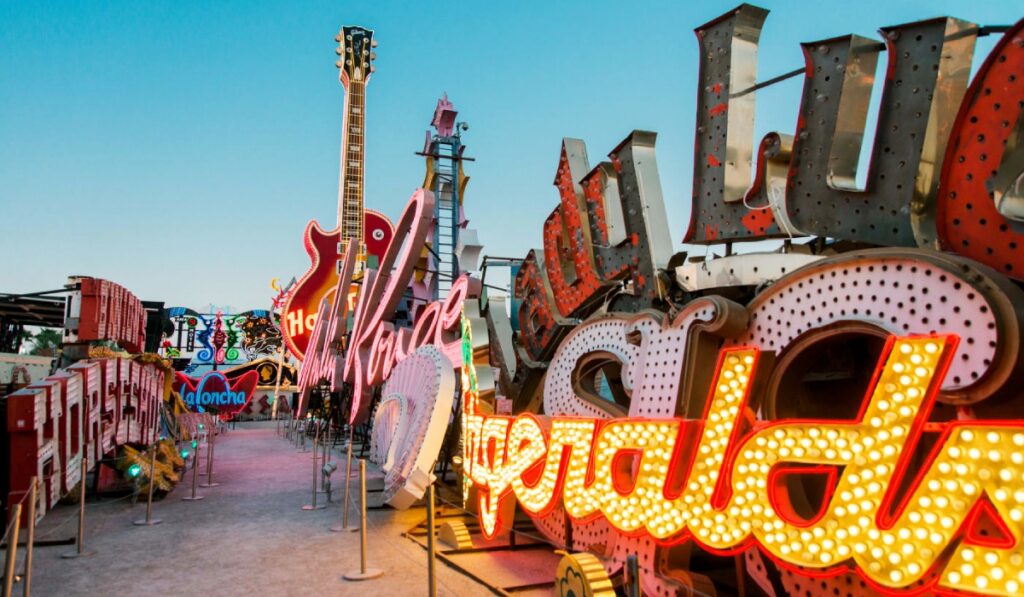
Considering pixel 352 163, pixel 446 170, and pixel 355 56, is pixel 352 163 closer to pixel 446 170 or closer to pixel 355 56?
pixel 355 56

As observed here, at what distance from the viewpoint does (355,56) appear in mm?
44969

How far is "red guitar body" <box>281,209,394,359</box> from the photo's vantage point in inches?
1607

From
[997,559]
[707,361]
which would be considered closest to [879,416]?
[997,559]

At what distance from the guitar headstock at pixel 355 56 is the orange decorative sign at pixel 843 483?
139ft

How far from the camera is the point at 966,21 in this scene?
206 inches

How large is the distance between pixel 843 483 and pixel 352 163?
40656mm

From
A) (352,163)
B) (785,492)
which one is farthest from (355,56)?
(785,492)

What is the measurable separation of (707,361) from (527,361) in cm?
530

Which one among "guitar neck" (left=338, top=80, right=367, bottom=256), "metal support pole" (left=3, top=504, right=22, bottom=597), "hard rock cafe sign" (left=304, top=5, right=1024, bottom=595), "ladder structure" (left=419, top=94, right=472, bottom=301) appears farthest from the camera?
"guitar neck" (left=338, top=80, right=367, bottom=256)

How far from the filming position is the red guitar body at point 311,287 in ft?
134

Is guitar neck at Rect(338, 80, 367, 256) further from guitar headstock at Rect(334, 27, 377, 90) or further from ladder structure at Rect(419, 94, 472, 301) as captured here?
ladder structure at Rect(419, 94, 472, 301)

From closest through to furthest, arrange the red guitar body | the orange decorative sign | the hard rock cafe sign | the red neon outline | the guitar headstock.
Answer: the orange decorative sign
the hard rock cafe sign
the red neon outline
the red guitar body
the guitar headstock

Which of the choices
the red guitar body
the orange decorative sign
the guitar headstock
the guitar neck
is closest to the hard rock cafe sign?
the orange decorative sign

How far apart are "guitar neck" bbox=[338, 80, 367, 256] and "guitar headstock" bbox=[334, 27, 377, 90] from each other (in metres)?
0.62
